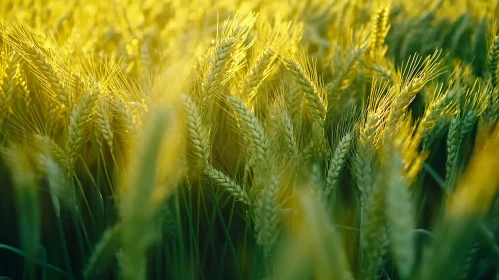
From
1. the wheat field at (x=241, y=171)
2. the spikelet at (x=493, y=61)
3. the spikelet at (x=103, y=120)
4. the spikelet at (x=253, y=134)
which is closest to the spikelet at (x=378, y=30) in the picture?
the wheat field at (x=241, y=171)

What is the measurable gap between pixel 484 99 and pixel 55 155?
0.96 meters

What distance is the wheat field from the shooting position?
1.94ft

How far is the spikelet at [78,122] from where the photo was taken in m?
0.98

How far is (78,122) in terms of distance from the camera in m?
0.98

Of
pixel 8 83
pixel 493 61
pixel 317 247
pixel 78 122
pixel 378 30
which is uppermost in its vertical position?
pixel 378 30

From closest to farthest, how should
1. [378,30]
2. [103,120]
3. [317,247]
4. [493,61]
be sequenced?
[317,247], [103,120], [493,61], [378,30]

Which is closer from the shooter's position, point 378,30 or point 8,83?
point 8,83

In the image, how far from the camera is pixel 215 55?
3.50 feet

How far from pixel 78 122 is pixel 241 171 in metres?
0.56

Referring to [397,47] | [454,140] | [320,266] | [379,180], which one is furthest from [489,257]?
[397,47]

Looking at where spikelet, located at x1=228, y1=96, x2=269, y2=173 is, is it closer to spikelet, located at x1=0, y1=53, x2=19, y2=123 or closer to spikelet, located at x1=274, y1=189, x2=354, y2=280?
spikelet, located at x1=274, y1=189, x2=354, y2=280

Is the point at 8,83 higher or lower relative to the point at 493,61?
lower

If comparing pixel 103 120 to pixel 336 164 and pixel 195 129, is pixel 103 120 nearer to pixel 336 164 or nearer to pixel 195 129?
pixel 195 129

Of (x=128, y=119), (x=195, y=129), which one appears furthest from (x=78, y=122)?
(x=195, y=129)
